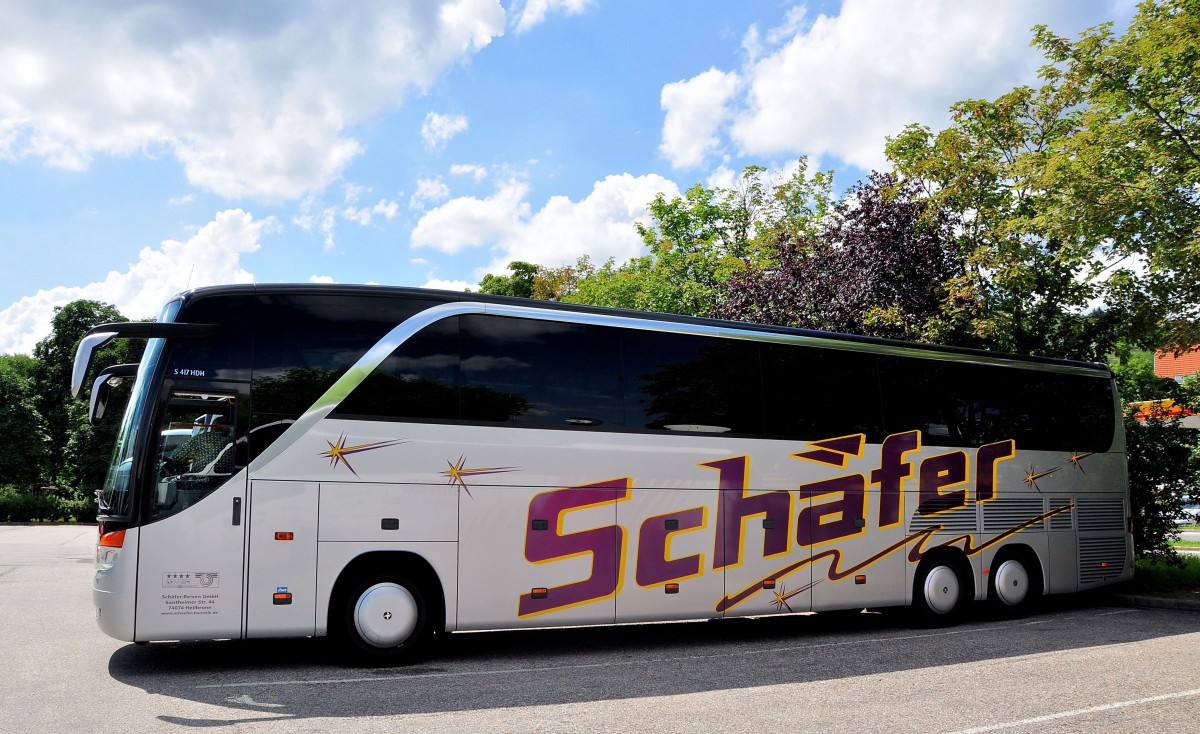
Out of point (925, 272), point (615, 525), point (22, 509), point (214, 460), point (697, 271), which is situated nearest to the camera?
point (214, 460)

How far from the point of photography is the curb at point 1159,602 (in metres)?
14.0

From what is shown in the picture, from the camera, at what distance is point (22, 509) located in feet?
129

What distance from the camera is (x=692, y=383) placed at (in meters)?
10.6

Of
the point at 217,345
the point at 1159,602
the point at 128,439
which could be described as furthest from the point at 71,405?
the point at 1159,602

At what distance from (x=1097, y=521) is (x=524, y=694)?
1038 cm

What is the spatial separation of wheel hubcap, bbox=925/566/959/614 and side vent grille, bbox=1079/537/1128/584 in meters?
2.67

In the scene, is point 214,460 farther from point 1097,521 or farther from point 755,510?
point 1097,521

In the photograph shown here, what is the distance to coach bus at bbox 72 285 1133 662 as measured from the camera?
8.47 meters

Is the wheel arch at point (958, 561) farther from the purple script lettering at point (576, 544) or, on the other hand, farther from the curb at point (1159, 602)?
the purple script lettering at point (576, 544)

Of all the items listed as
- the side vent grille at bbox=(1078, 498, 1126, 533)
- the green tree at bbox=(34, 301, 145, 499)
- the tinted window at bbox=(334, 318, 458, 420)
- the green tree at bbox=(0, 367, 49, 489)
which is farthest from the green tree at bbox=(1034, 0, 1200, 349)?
the green tree at bbox=(0, 367, 49, 489)

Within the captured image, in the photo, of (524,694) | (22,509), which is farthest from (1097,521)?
(22,509)

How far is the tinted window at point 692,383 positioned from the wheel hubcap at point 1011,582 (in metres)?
4.80

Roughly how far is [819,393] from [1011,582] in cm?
440

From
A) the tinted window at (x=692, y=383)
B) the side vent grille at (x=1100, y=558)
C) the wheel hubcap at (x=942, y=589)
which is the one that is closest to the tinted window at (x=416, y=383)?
the tinted window at (x=692, y=383)
